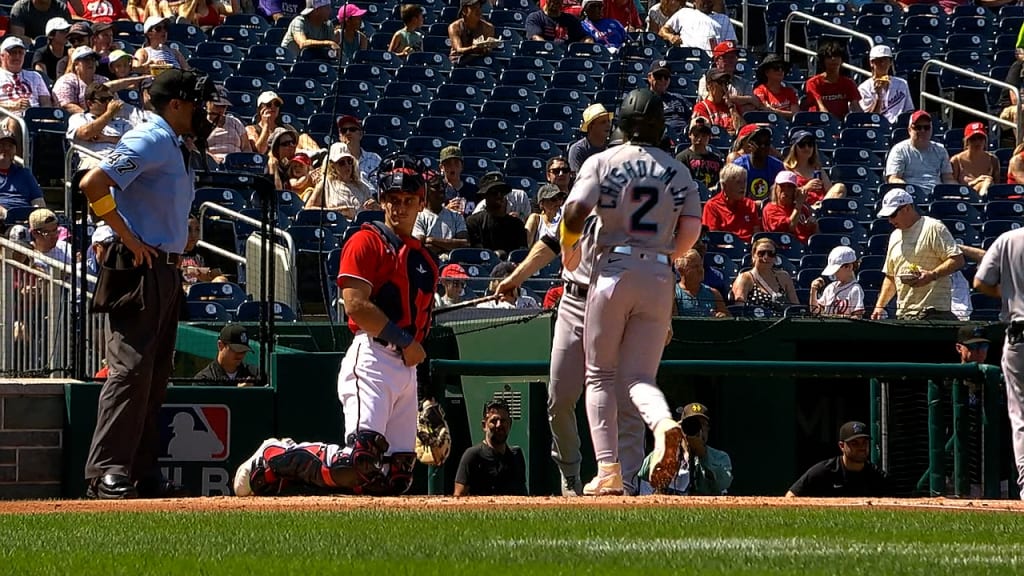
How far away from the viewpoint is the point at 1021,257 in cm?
978

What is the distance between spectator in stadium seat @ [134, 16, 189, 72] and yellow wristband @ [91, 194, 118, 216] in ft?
29.4

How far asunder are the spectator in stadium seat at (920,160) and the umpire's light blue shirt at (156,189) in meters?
10.5

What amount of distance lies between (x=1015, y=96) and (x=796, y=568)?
14.4 metres

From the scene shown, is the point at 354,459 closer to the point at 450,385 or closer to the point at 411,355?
the point at 411,355

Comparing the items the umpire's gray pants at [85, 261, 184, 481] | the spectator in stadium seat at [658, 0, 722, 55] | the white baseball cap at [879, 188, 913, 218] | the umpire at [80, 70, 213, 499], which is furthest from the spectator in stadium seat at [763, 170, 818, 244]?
the umpire's gray pants at [85, 261, 184, 481]

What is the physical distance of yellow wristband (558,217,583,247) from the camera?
768cm

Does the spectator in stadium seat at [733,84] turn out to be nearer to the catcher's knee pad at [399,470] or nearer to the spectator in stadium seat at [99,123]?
the spectator in stadium seat at [99,123]

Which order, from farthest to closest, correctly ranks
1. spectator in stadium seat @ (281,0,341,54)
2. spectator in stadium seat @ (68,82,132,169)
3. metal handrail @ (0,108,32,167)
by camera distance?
spectator in stadium seat @ (281,0,341,54) → spectator in stadium seat @ (68,82,132,169) → metal handrail @ (0,108,32,167)

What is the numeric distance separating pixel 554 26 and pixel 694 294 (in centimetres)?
726

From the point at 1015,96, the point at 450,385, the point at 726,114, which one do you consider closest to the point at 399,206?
the point at 450,385

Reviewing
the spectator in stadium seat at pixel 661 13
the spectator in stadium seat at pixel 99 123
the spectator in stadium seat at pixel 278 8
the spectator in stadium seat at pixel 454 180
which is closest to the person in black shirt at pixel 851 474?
the spectator in stadium seat at pixel 454 180

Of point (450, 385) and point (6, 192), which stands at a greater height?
point (6, 192)

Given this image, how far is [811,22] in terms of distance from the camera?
21.1 m

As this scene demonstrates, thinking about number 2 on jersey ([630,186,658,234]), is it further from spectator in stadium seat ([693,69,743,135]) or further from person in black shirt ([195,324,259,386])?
spectator in stadium seat ([693,69,743,135])
